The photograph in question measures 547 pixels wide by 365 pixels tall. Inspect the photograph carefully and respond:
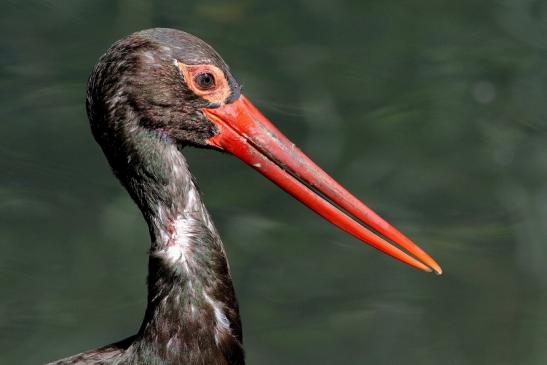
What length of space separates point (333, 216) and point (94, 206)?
3022mm

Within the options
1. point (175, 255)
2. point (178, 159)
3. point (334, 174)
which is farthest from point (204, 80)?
point (334, 174)

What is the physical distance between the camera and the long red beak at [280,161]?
14.8 ft

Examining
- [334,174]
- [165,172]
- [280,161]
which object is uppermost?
[334,174]

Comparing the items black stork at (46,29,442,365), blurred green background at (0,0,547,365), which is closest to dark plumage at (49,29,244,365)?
black stork at (46,29,442,365)

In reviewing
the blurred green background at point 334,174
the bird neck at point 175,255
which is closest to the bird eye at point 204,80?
the bird neck at point 175,255

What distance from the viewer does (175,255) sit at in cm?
435

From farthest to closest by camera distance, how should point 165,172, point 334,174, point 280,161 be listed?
point 334,174, point 280,161, point 165,172

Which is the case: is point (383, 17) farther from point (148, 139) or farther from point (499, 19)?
point (148, 139)

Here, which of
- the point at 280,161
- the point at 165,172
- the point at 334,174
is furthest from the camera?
the point at 334,174

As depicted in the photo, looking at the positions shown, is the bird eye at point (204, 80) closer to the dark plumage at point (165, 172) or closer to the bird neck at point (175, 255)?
the dark plumage at point (165, 172)

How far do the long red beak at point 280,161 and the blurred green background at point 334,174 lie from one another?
274 cm

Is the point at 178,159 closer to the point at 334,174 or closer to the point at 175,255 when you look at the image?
the point at 175,255

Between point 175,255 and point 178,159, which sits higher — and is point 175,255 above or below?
below

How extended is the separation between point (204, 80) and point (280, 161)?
1.35ft
